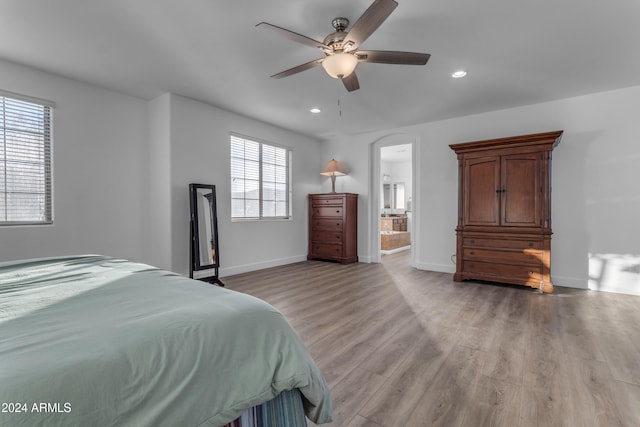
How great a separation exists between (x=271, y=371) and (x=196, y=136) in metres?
4.01

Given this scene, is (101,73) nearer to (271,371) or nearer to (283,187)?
(283,187)

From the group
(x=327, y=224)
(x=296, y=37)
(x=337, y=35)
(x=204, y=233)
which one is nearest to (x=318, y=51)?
(x=337, y=35)

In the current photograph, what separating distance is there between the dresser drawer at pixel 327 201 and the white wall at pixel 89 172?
3.09 meters

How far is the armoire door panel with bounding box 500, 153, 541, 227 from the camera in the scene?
151 inches

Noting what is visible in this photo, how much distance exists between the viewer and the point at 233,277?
15.0 feet

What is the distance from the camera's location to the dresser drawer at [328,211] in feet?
19.1

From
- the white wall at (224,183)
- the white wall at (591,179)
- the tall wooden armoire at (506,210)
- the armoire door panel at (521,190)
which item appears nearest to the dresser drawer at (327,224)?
the white wall at (224,183)

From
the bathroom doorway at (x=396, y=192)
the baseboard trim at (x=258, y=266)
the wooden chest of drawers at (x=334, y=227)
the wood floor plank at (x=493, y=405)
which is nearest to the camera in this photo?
the wood floor plank at (x=493, y=405)

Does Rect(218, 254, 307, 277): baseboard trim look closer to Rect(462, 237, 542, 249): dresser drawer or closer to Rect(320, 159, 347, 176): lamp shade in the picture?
Rect(320, 159, 347, 176): lamp shade

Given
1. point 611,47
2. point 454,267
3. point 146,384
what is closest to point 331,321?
point 146,384

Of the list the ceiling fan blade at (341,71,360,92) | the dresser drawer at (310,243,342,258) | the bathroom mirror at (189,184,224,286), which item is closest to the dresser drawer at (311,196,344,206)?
the dresser drawer at (310,243,342,258)

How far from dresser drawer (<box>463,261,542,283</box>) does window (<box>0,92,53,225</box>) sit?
17.7ft

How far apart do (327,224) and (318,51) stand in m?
3.59

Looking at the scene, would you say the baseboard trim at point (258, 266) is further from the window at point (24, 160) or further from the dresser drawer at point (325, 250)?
the window at point (24, 160)
